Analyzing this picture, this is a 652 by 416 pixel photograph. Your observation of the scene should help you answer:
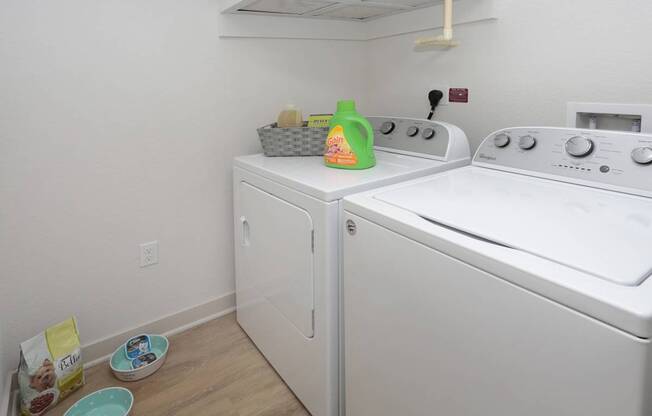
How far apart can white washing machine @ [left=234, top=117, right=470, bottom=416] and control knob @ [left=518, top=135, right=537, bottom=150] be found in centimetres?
24

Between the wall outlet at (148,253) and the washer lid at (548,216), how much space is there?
111 cm

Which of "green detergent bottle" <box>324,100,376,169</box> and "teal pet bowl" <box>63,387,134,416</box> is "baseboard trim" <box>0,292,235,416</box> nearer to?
"teal pet bowl" <box>63,387,134,416</box>

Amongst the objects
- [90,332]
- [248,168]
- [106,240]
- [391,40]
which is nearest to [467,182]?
[248,168]

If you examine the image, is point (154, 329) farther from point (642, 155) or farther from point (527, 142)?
point (642, 155)

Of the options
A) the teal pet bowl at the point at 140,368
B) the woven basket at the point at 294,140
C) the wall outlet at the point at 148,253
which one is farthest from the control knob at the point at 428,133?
the teal pet bowl at the point at 140,368

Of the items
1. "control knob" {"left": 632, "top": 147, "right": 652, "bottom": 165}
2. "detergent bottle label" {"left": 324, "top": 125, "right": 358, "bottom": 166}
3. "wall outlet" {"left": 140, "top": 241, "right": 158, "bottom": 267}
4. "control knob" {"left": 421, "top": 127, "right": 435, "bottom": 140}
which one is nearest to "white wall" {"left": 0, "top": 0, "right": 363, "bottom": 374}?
"wall outlet" {"left": 140, "top": 241, "right": 158, "bottom": 267}

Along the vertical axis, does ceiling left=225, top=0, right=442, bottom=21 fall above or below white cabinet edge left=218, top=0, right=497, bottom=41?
above

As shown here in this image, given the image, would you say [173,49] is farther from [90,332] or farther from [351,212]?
[90,332]

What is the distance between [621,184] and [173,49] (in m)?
1.62

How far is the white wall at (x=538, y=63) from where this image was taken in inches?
51.6

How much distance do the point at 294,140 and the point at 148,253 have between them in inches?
31.1

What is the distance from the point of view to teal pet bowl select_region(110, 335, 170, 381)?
165 cm

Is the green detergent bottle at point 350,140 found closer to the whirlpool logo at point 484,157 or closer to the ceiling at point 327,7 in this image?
the whirlpool logo at point 484,157

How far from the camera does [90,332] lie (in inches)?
68.2
